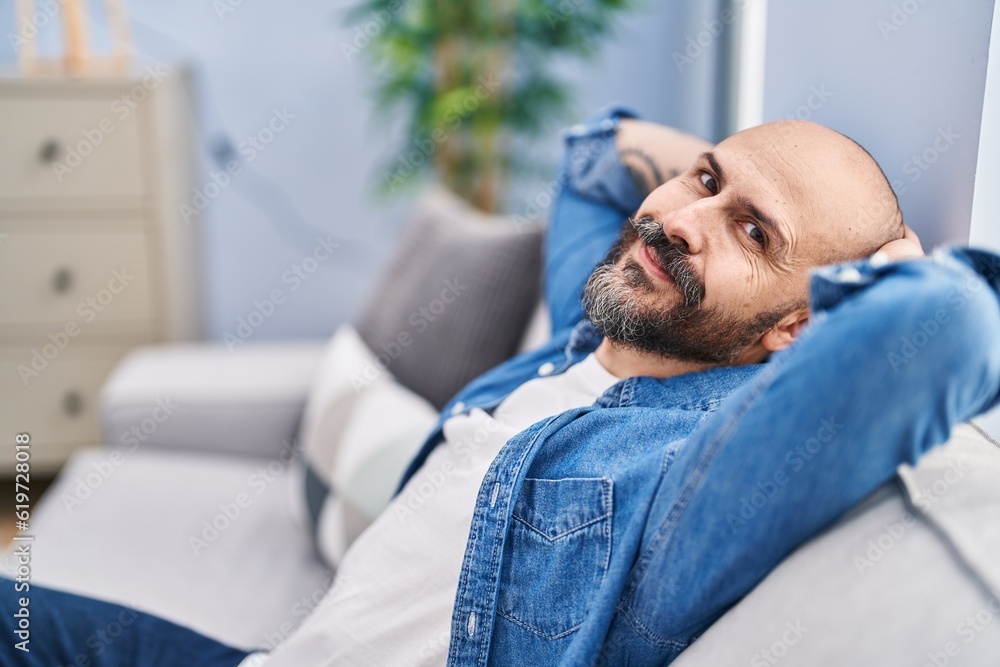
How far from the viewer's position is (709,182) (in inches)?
37.8

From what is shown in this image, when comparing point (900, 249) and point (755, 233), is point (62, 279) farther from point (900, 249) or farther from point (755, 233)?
point (900, 249)

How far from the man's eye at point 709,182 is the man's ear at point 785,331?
0.16 m

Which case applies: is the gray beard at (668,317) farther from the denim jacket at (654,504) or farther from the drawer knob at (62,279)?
the drawer knob at (62,279)

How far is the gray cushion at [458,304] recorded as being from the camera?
144 cm

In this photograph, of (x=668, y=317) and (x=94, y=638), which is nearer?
(x=668, y=317)

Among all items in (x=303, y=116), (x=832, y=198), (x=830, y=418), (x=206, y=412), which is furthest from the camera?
(x=303, y=116)

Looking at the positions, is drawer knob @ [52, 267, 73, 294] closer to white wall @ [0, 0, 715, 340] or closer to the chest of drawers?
the chest of drawers

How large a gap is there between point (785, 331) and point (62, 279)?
1.78m

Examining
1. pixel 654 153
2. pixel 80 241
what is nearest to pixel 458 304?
pixel 654 153

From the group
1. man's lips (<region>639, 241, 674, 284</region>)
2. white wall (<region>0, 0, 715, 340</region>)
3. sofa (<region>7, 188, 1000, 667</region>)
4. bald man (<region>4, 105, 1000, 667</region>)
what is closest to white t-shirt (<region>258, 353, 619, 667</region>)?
bald man (<region>4, 105, 1000, 667</region>)

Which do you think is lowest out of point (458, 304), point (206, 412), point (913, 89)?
point (206, 412)

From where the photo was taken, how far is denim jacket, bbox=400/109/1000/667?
62cm

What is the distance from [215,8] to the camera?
2469 millimetres

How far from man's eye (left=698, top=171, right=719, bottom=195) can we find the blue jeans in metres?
0.76
